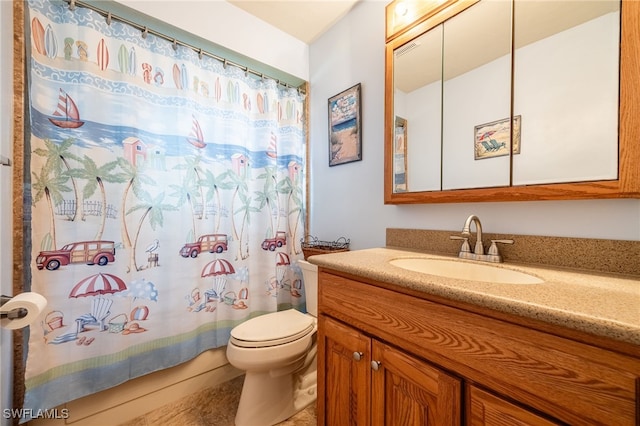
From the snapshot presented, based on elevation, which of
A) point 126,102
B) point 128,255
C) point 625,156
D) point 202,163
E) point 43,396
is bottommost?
point 43,396

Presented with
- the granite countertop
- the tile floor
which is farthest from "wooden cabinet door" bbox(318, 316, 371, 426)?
the tile floor

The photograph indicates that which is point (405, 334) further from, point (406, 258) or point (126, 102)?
point (126, 102)

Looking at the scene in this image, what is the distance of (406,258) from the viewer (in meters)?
1.05

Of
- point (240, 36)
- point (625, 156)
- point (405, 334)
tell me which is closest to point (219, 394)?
point (405, 334)

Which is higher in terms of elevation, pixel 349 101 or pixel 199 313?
pixel 349 101

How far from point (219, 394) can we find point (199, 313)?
1.71ft

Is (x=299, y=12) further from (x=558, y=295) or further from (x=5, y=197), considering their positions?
(x=558, y=295)

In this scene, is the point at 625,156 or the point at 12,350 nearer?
the point at 625,156

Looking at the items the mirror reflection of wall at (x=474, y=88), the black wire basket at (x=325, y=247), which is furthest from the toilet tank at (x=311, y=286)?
the mirror reflection of wall at (x=474, y=88)

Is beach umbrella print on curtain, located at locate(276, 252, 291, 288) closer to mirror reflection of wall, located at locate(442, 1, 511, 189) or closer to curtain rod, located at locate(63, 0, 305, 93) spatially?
mirror reflection of wall, located at locate(442, 1, 511, 189)

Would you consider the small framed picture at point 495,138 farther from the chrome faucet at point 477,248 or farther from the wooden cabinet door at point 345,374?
the wooden cabinet door at point 345,374

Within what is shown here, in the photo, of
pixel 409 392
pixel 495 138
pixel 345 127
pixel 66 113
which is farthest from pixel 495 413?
pixel 66 113

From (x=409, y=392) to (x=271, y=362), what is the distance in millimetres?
689

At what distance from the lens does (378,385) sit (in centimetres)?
79
